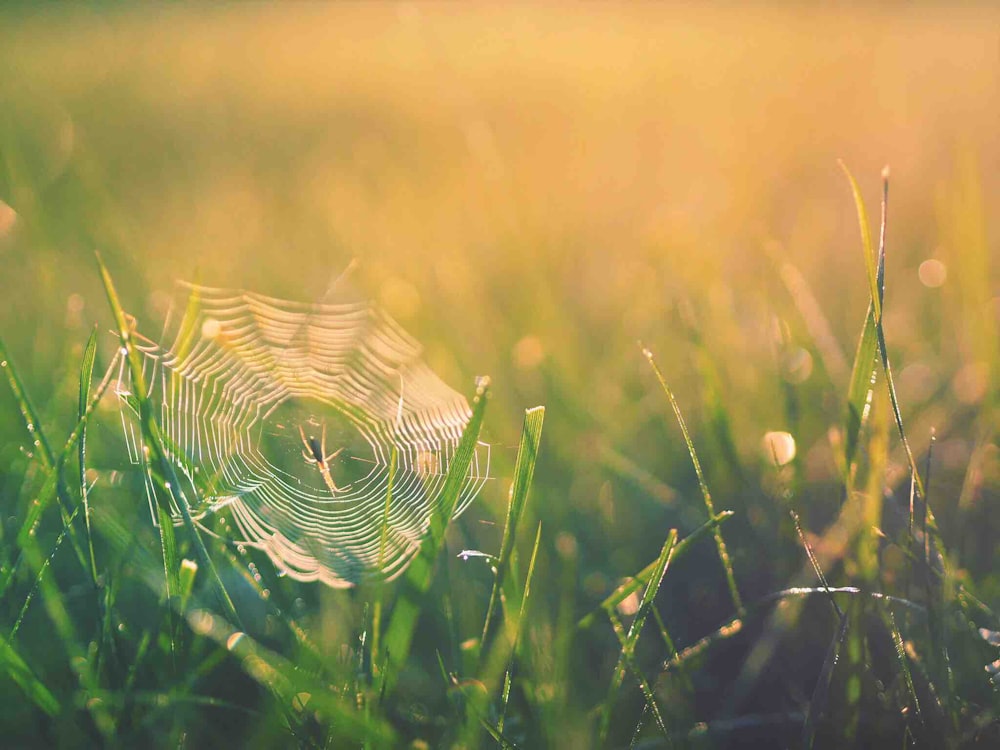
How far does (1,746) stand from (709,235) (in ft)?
8.40

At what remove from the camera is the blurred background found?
5.42 feet

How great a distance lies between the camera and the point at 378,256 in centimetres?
305

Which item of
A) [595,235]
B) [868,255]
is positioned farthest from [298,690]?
[595,235]

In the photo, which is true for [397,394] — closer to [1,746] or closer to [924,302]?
[1,746]

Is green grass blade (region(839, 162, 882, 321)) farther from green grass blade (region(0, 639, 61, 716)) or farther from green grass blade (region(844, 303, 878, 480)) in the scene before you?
green grass blade (region(0, 639, 61, 716))

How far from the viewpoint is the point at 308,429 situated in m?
1.87

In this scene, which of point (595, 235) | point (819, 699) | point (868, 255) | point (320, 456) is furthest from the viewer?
point (595, 235)

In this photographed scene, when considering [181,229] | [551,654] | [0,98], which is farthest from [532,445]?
[0,98]

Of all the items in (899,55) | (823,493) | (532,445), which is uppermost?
(899,55)

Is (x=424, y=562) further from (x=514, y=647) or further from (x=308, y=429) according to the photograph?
(x=308, y=429)

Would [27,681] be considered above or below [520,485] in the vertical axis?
below

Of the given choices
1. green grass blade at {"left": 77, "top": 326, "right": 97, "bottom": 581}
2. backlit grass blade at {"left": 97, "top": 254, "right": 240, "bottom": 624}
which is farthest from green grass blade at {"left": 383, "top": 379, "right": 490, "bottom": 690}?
green grass blade at {"left": 77, "top": 326, "right": 97, "bottom": 581}

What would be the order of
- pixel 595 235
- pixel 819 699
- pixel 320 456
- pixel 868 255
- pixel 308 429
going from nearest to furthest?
pixel 819 699 → pixel 868 255 → pixel 320 456 → pixel 308 429 → pixel 595 235

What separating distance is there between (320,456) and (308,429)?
372mm
